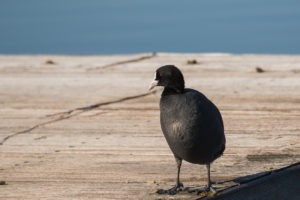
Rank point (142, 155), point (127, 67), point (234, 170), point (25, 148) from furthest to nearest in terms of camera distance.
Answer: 1. point (127, 67)
2. point (25, 148)
3. point (142, 155)
4. point (234, 170)

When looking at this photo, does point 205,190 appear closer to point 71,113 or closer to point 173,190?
point 173,190

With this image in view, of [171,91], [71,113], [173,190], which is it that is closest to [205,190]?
[173,190]

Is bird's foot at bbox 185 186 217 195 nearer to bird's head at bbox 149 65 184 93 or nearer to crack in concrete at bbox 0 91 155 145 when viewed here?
bird's head at bbox 149 65 184 93

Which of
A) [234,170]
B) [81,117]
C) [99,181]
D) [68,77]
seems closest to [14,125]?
[81,117]

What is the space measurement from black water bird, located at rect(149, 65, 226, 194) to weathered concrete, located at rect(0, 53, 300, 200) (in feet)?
0.74

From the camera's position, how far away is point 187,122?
9.46ft

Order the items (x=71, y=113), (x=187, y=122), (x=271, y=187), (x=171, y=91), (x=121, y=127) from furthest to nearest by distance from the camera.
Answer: (x=71, y=113) < (x=121, y=127) < (x=271, y=187) < (x=171, y=91) < (x=187, y=122)

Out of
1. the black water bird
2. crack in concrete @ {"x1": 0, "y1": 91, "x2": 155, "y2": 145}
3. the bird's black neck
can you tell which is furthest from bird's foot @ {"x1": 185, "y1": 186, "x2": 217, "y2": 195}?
crack in concrete @ {"x1": 0, "y1": 91, "x2": 155, "y2": 145}

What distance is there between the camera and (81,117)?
5258 mm

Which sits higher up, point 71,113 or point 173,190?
point 71,113

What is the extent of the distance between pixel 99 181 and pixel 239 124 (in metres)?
1.74

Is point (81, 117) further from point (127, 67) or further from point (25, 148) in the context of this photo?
point (127, 67)

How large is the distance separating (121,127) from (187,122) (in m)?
1.93

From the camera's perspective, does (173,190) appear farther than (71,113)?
No
